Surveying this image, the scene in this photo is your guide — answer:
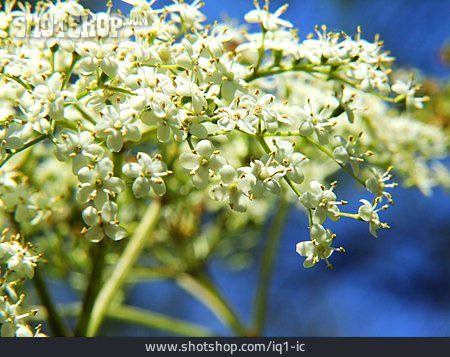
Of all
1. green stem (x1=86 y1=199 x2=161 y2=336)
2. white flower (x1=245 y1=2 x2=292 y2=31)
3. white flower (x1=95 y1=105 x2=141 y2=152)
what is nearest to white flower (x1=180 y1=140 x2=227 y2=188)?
white flower (x1=95 y1=105 x2=141 y2=152)

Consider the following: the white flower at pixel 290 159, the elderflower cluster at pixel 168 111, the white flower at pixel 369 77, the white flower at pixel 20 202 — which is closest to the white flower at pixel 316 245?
the elderflower cluster at pixel 168 111

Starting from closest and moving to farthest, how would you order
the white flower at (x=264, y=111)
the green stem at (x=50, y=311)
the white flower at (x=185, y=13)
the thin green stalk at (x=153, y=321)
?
the white flower at (x=264, y=111) < the white flower at (x=185, y=13) < the green stem at (x=50, y=311) < the thin green stalk at (x=153, y=321)

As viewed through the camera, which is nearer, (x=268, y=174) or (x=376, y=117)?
(x=268, y=174)

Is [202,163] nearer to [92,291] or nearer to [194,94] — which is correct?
[194,94]

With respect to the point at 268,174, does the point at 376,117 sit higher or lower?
higher

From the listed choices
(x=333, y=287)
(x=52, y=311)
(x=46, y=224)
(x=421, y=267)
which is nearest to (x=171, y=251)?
(x=46, y=224)

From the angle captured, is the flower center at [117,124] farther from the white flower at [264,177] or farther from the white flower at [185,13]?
the white flower at [185,13]
